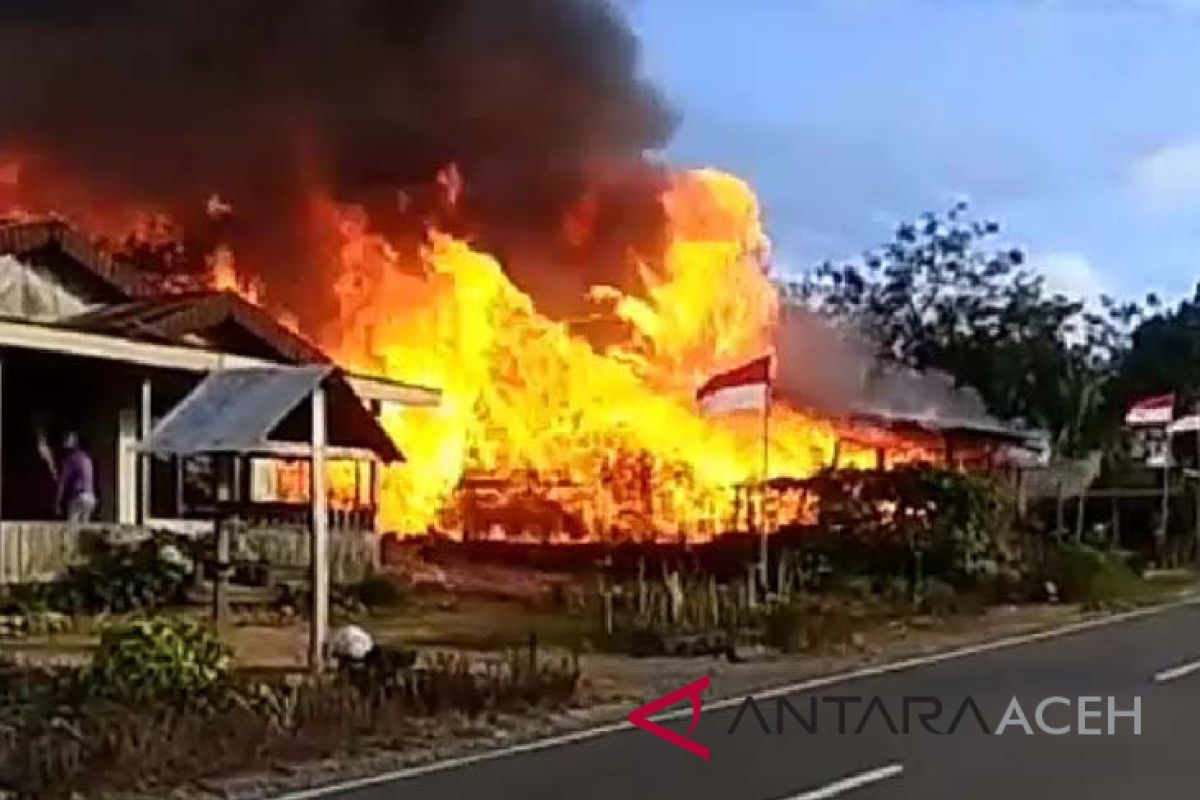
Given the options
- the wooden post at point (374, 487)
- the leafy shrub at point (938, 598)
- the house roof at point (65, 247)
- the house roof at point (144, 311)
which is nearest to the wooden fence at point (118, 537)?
the wooden post at point (374, 487)

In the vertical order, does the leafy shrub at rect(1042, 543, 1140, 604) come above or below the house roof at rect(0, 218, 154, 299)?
below

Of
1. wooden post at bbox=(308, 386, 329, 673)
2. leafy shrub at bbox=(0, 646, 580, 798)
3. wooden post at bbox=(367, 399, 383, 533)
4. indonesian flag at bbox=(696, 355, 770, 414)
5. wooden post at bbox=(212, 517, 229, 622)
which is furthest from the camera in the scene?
wooden post at bbox=(367, 399, 383, 533)

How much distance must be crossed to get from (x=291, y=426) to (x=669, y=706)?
4194 millimetres

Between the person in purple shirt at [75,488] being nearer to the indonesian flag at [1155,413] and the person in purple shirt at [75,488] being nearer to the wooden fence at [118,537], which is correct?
the wooden fence at [118,537]

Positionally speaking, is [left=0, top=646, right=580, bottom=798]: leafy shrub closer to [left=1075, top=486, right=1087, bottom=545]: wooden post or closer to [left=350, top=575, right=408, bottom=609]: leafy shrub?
[left=350, top=575, right=408, bottom=609]: leafy shrub

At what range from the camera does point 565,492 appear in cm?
3644

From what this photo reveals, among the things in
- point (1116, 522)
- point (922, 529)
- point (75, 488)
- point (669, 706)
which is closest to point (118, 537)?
point (75, 488)

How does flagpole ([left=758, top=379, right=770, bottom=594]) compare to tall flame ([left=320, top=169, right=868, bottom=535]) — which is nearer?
flagpole ([left=758, top=379, right=770, bottom=594])

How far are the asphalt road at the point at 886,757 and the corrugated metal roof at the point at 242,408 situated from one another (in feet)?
13.2

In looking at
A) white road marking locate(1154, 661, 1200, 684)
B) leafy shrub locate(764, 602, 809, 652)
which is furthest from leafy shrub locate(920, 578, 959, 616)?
white road marking locate(1154, 661, 1200, 684)

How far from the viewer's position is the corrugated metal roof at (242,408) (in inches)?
671

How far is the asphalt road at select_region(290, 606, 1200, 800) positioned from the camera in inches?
454

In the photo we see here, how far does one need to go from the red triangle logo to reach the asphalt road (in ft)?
0.31

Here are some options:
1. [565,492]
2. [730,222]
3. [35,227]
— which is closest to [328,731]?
[35,227]
